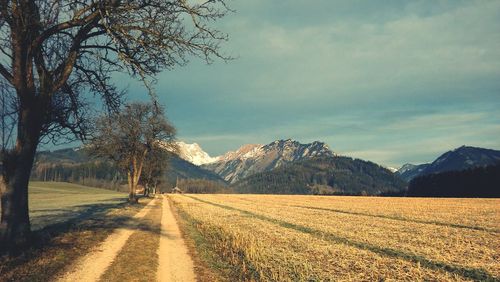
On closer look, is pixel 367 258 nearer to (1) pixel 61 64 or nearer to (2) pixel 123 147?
(1) pixel 61 64

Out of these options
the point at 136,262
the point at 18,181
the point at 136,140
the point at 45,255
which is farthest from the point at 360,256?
the point at 136,140

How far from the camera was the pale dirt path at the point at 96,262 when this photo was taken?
11695mm

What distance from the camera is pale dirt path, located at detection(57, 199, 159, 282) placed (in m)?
11.7

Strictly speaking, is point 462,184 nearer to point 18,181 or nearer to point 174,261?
point 174,261

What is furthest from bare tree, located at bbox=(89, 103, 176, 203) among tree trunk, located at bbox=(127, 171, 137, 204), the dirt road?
the dirt road

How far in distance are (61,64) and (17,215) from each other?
6227mm

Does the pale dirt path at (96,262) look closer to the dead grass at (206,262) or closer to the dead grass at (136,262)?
the dead grass at (136,262)

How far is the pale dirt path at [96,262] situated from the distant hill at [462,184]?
113 meters

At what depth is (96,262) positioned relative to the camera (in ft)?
45.9

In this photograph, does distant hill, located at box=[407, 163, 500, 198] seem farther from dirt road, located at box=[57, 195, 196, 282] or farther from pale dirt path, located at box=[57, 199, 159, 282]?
pale dirt path, located at box=[57, 199, 159, 282]

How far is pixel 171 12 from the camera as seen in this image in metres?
14.4

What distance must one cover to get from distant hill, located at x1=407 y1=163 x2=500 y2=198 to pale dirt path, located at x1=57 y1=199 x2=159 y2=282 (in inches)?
4430

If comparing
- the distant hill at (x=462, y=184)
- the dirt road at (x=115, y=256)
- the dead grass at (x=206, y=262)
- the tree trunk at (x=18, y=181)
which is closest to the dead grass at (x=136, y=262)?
the dirt road at (x=115, y=256)

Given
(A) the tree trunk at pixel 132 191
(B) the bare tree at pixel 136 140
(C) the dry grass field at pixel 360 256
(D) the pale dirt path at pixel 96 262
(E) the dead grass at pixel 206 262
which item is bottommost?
(E) the dead grass at pixel 206 262
